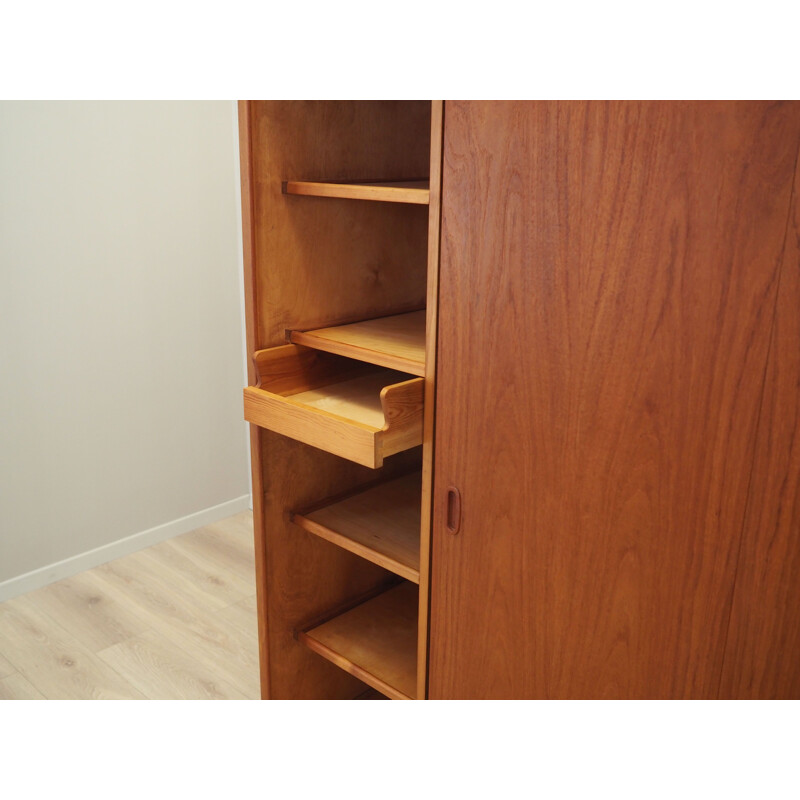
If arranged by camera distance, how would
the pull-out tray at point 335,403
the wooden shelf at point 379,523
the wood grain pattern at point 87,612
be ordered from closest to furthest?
the pull-out tray at point 335,403
the wooden shelf at point 379,523
the wood grain pattern at point 87,612

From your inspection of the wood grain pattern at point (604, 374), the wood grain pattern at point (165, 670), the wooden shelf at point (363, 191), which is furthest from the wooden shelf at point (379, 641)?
the wooden shelf at point (363, 191)

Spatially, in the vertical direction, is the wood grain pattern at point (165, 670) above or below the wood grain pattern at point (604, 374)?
below

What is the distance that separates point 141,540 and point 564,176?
2247 millimetres

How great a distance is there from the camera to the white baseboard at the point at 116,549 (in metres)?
2.55

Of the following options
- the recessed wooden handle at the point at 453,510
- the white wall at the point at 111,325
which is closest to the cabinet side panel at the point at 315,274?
the recessed wooden handle at the point at 453,510

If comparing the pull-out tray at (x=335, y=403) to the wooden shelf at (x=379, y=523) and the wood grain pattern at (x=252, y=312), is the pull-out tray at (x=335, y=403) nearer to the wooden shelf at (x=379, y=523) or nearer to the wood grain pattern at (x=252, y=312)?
the wood grain pattern at (x=252, y=312)

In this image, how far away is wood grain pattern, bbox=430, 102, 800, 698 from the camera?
3.19 feet

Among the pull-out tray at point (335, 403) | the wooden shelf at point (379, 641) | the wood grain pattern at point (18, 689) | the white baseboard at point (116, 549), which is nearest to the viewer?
the pull-out tray at point (335, 403)

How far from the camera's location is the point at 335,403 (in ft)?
5.11

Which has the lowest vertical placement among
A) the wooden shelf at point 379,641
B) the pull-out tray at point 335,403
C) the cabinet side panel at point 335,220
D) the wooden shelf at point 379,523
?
the wooden shelf at point 379,641

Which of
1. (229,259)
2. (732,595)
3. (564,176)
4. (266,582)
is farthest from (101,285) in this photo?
(732,595)

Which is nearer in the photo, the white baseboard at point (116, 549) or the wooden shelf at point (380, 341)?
the wooden shelf at point (380, 341)

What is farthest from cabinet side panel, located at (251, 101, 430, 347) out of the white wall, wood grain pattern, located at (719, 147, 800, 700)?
the white wall

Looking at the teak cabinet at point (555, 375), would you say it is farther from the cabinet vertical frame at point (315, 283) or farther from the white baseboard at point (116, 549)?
the white baseboard at point (116, 549)
